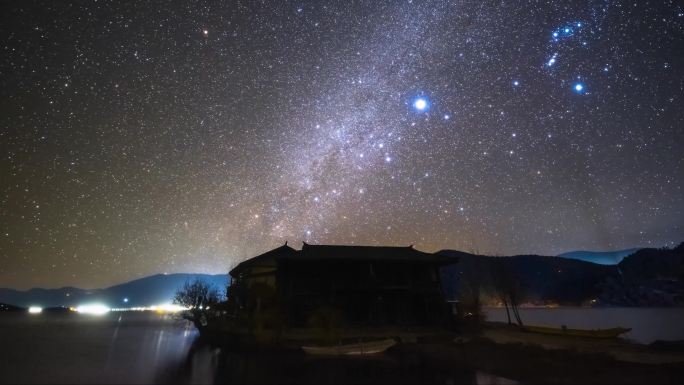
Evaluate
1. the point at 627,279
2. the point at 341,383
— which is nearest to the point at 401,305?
the point at 341,383

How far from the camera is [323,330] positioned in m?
30.5

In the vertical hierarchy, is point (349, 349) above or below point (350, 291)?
below

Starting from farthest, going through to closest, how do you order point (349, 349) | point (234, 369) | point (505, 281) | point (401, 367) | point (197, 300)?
point (197, 300), point (505, 281), point (349, 349), point (234, 369), point (401, 367)

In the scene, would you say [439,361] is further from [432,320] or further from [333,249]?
[333,249]

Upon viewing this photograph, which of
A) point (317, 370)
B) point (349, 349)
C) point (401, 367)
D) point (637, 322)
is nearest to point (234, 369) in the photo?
point (317, 370)

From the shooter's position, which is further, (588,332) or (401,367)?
(588,332)

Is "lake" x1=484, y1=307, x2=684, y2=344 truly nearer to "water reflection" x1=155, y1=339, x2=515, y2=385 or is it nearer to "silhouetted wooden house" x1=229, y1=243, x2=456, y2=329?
"silhouetted wooden house" x1=229, y1=243, x2=456, y2=329

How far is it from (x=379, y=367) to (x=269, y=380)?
23.2ft

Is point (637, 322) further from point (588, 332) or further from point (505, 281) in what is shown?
point (588, 332)

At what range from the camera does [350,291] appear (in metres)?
33.1

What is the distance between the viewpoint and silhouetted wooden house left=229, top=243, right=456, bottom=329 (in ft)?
105

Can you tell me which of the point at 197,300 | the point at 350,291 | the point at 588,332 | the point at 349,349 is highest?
the point at 197,300

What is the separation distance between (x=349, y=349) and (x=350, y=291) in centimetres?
608

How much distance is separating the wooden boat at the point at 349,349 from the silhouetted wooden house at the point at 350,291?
3.30 m
